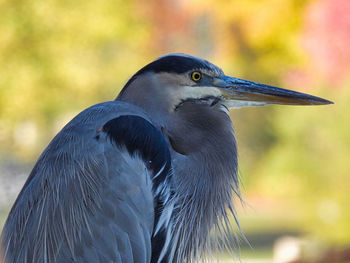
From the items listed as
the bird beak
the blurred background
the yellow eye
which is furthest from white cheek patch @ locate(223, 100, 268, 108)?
the blurred background

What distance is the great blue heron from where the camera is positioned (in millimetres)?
1851

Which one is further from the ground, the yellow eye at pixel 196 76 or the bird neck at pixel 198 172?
the yellow eye at pixel 196 76

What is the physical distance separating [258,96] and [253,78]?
33.3ft

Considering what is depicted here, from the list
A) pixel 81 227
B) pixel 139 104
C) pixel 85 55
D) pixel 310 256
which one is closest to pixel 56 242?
pixel 81 227

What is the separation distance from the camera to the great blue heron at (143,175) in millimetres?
1851

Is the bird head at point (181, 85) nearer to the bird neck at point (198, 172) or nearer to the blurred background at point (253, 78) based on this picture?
the bird neck at point (198, 172)

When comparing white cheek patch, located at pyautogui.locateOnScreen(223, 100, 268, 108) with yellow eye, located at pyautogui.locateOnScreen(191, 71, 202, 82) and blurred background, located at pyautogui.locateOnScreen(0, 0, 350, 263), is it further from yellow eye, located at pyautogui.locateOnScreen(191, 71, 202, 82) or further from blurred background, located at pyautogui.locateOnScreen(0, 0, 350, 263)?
blurred background, located at pyautogui.locateOnScreen(0, 0, 350, 263)

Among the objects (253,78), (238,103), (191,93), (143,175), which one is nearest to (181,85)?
(191,93)

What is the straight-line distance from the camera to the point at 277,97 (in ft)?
7.02

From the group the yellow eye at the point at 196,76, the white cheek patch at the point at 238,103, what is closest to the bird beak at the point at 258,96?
the white cheek patch at the point at 238,103

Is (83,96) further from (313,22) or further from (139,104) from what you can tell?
(139,104)

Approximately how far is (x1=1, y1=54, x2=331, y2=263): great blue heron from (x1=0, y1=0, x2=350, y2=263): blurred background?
5262 millimetres

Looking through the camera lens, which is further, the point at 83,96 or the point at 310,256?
the point at 83,96

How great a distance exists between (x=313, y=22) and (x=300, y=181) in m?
3.16
